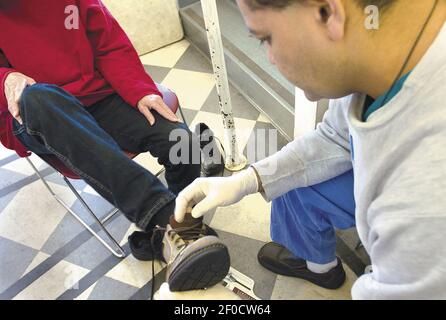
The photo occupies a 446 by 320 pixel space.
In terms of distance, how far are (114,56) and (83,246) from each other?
0.67 metres

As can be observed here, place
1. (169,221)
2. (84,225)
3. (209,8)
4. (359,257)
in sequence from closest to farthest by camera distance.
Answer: (169,221), (209,8), (359,257), (84,225)

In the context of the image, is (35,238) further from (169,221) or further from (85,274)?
(169,221)

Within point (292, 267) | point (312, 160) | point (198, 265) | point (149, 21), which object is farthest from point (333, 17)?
point (149, 21)

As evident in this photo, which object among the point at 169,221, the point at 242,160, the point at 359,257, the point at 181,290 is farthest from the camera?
the point at 242,160

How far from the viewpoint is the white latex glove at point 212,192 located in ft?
2.81

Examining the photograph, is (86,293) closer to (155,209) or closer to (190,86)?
(155,209)

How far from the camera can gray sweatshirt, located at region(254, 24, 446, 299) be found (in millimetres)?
444

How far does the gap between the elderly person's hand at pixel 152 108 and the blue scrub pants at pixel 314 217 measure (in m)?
0.40

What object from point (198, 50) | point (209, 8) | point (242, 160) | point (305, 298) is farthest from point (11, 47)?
point (198, 50)

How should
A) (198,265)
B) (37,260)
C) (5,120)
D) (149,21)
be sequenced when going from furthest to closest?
(149,21)
(37,260)
(5,120)
(198,265)

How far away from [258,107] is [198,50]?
2.10ft

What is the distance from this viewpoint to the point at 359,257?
3.71 feet

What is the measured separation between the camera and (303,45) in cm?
51

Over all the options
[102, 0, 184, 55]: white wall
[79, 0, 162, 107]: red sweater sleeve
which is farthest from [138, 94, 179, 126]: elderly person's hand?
[102, 0, 184, 55]: white wall
